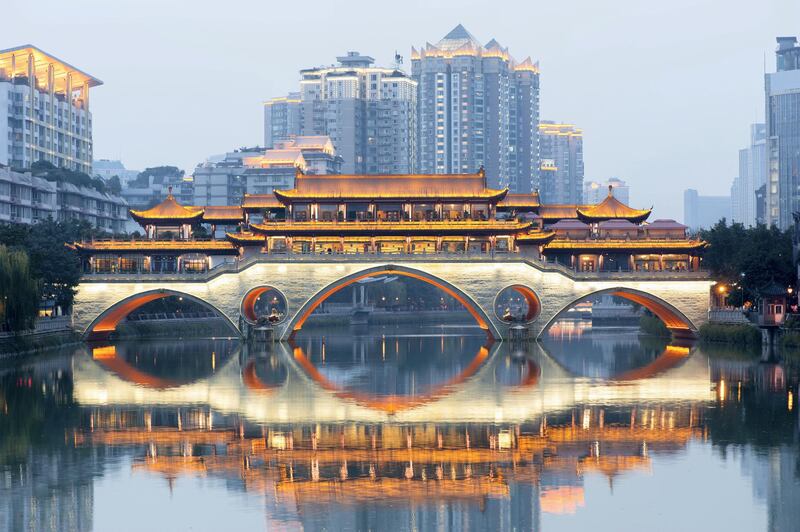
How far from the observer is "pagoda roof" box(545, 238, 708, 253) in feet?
249

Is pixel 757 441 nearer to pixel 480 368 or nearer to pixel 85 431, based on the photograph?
pixel 85 431

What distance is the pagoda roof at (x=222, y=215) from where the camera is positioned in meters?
83.0

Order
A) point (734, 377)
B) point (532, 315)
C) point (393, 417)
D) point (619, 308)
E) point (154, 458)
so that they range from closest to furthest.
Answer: point (154, 458) → point (393, 417) → point (734, 377) → point (532, 315) → point (619, 308)

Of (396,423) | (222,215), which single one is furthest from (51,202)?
(396,423)

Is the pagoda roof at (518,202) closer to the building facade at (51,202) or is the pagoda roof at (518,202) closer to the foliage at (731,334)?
the foliage at (731,334)

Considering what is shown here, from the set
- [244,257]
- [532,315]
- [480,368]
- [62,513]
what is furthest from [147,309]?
[62,513]

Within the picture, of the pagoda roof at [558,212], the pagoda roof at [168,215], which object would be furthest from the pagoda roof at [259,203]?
the pagoda roof at [558,212]

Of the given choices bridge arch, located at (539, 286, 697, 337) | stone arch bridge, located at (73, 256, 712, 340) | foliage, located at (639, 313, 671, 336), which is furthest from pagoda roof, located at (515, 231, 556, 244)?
foliage, located at (639, 313, 671, 336)

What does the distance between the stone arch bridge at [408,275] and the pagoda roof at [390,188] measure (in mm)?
4630

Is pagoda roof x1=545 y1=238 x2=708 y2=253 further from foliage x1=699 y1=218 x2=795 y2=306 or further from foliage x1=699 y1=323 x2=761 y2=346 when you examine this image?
foliage x1=699 y1=323 x2=761 y2=346

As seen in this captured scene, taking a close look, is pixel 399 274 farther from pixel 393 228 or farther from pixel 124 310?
pixel 124 310

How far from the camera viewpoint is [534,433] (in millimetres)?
30891

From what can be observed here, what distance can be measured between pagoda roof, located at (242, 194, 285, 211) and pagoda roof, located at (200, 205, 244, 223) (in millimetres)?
995

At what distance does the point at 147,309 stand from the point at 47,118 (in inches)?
2015
